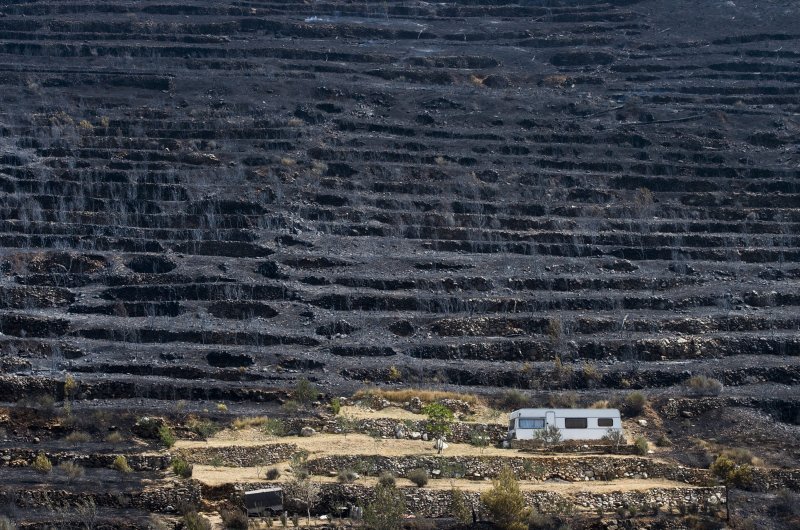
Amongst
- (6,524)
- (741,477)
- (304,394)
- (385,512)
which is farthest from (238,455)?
(741,477)

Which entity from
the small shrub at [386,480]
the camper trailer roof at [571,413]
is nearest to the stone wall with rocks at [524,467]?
the small shrub at [386,480]

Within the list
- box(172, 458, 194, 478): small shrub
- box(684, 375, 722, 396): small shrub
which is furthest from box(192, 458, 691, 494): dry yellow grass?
box(684, 375, 722, 396): small shrub

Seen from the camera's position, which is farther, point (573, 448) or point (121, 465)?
point (573, 448)

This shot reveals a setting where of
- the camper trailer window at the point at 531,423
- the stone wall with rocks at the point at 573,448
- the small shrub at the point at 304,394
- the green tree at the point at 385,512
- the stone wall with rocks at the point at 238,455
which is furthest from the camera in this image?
the small shrub at the point at 304,394

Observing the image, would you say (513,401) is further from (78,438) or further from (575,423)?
(78,438)

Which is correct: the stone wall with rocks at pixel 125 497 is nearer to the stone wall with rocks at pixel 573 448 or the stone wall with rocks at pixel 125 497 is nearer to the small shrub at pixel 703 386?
the stone wall with rocks at pixel 573 448

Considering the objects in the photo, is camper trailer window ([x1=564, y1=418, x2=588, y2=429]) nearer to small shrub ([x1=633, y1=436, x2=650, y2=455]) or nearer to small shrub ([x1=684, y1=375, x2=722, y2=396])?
small shrub ([x1=633, y1=436, x2=650, y2=455])
